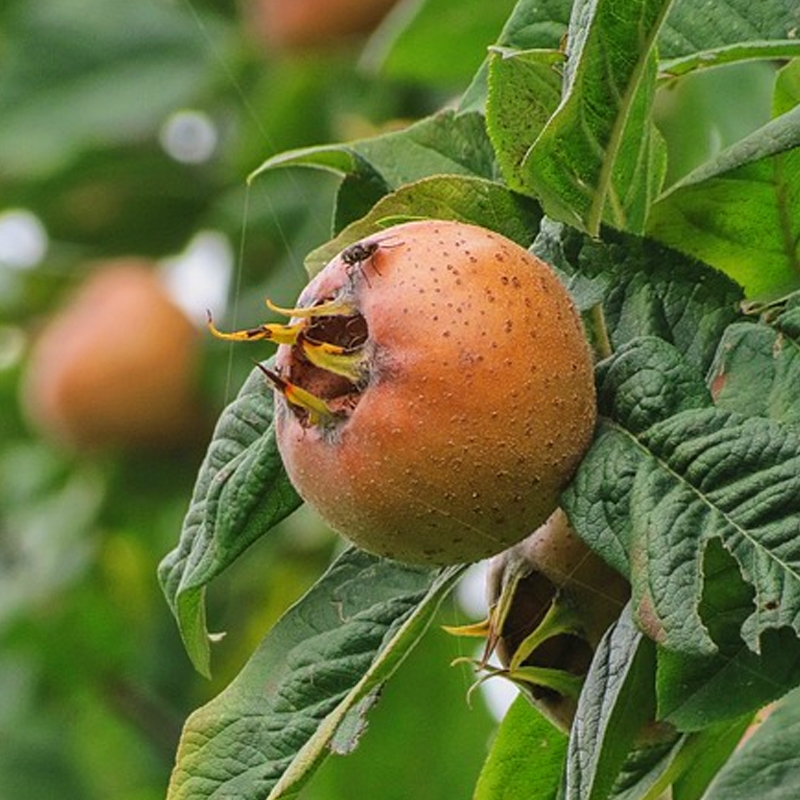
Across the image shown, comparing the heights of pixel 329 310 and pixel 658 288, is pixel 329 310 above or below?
above

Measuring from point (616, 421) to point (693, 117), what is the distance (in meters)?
1.45

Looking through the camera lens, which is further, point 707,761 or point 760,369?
point 707,761

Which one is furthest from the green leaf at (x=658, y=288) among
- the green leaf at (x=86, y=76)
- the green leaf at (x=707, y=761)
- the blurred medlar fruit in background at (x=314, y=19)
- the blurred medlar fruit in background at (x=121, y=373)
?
the green leaf at (x=86, y=76)

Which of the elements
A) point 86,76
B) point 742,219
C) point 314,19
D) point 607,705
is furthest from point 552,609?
point 86,76

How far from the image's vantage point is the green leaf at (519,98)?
1201 mm

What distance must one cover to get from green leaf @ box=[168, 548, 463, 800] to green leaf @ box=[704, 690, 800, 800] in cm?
26

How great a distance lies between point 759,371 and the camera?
1.18 meters

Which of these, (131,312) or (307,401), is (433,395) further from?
(131,312)

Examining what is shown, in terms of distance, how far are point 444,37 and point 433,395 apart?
1.60 meters

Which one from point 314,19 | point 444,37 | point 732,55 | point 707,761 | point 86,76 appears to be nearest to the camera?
point 732,55

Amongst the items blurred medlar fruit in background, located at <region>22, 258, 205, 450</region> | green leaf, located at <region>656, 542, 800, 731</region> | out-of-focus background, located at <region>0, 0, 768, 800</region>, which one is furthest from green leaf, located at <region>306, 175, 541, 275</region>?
blurred medlar fruit in background, located at <region>22, 258, 205, 450</region>

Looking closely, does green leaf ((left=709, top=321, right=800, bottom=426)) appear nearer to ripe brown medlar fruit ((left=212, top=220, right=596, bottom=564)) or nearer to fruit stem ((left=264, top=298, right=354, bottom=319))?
ripe brown medlar fruit ((left=212, top=220, right=596, bottom=564))

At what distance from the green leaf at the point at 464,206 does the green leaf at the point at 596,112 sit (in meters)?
0.03

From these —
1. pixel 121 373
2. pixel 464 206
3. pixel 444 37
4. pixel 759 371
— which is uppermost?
pixel 464 206
